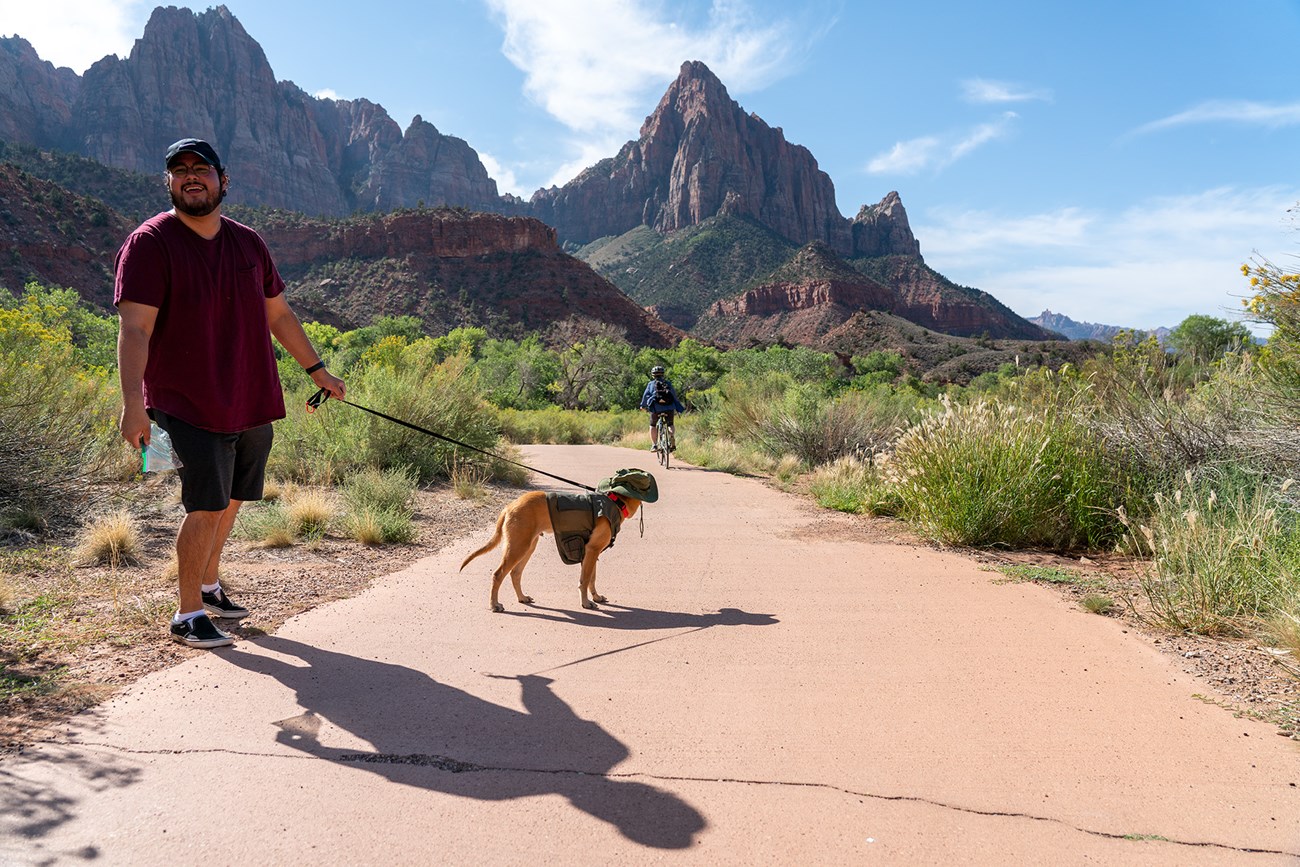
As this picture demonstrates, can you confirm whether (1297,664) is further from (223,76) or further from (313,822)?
(223,76)

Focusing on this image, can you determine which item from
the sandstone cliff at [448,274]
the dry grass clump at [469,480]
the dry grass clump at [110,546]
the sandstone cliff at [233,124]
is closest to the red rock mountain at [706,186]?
the sandstone cliff at [233,124]

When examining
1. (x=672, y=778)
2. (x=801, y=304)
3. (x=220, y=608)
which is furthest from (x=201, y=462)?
(x=801, y=304)

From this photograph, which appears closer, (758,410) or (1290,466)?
(1290,466)

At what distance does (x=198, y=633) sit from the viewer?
12.5 feet

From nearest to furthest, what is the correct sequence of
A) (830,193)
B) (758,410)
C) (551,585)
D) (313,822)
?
(313,822) < (551,585) < (758,410) < (830,193)

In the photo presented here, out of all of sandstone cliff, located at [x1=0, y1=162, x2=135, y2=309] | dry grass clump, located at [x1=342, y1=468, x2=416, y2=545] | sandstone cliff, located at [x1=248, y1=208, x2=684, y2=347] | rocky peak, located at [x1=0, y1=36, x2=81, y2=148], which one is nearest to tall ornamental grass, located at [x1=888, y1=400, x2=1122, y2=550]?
dry grass clump, located at [x1=342, y1=468, x2=416, y2=545]

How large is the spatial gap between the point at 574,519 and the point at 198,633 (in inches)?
81.0

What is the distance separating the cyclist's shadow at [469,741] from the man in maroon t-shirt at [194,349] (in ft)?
2.22

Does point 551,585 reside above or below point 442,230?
below

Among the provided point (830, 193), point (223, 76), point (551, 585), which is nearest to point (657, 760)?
point (551, 585)

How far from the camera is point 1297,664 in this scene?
11.6 ft

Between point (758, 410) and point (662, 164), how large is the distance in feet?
569

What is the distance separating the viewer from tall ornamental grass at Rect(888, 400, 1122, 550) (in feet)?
22.2

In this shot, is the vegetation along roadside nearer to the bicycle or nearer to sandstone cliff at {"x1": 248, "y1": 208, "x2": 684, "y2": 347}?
the bicycle
